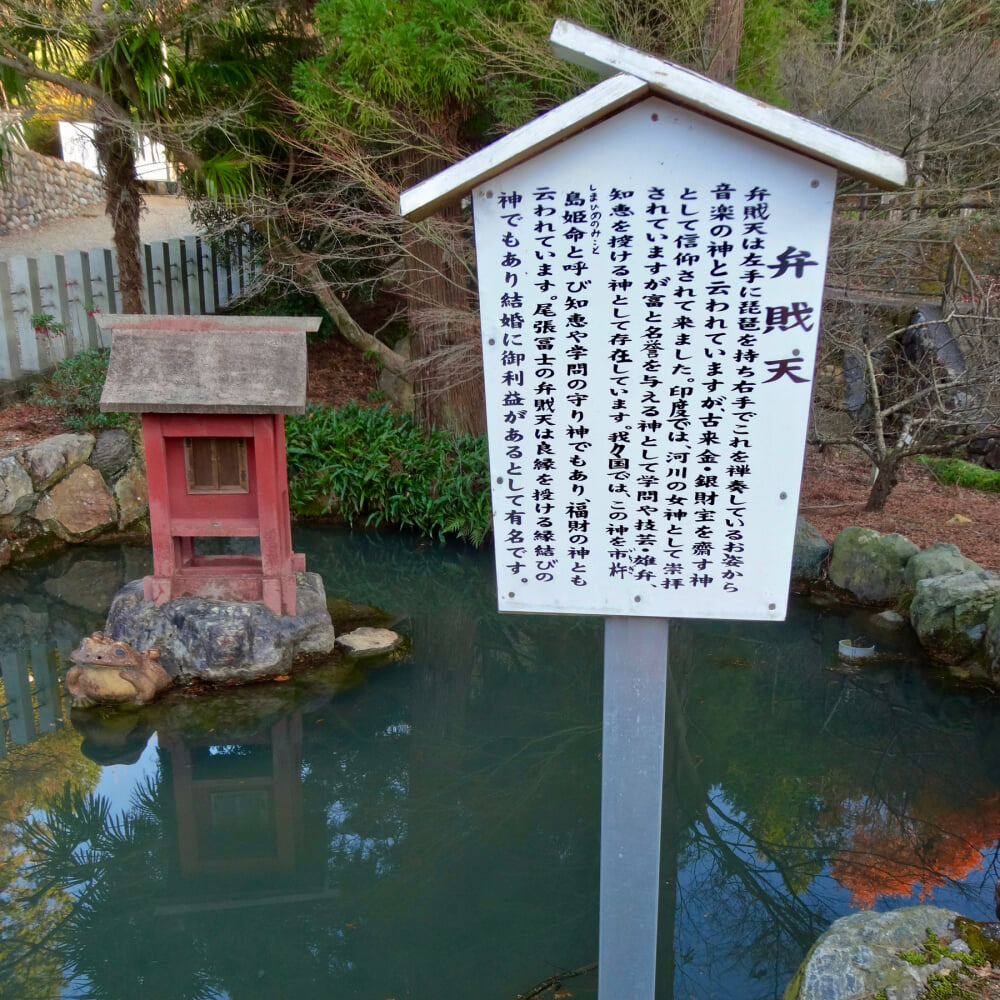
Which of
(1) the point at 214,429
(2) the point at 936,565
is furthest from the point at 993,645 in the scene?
(1) the point at 214,429

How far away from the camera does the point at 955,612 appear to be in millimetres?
6141

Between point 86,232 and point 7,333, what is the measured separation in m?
8.21

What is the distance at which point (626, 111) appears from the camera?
2.18 metres

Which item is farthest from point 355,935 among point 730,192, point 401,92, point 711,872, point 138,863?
point 401,92

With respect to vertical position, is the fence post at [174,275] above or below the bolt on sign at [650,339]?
above

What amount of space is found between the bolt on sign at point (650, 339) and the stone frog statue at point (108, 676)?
3883 mm

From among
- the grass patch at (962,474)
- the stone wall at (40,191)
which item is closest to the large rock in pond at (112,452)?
the grass patch at (962,474)

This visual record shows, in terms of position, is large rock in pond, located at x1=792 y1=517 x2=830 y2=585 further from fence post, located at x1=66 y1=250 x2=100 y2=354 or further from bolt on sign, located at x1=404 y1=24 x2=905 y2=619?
fence post, located at x1=66 y1=250 x2=100 y2=354

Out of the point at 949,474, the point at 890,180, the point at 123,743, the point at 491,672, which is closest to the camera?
the point at 890,180

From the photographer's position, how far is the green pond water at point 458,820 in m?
3.81

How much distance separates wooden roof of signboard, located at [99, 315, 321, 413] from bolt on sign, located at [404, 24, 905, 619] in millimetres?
3470

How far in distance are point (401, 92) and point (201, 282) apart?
629 centimetres

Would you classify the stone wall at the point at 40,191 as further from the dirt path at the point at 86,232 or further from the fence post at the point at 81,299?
the fence post at the point at 81,299

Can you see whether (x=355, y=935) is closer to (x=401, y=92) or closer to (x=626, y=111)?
(x=626, y=111)
